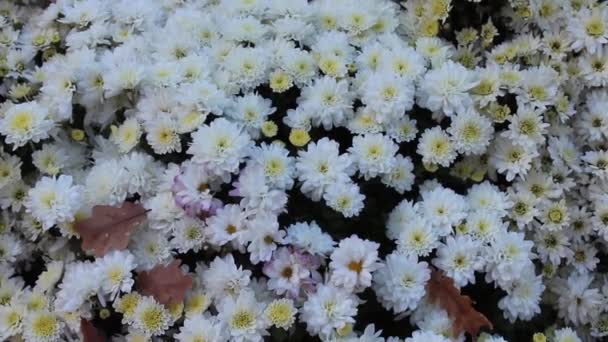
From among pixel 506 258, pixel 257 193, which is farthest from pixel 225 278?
pixel 506 258

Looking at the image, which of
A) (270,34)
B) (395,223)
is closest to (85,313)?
(395,223)

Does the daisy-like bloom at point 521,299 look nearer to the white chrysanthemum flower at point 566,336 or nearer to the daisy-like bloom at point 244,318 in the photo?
the white chrysanthemum flower at point 566,336

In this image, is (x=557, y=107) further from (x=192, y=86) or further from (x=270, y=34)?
(x=192, y=86)

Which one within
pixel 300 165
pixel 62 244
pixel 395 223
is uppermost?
pixel 300 165

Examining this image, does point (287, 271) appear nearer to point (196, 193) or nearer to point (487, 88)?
point (196, 193)

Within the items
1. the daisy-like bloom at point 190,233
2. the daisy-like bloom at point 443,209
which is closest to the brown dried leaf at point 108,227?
the daisy-like bloom at point 190,233

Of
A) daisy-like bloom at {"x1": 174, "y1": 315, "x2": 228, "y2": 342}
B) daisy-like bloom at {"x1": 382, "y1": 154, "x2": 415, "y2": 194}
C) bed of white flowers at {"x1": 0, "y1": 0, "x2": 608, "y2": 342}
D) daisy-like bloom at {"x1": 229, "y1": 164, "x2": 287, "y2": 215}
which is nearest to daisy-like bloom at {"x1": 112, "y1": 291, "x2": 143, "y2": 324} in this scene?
bed of white flowers at {"x1": 0, "y1": 0, "x2": 608, "y2": 342}
